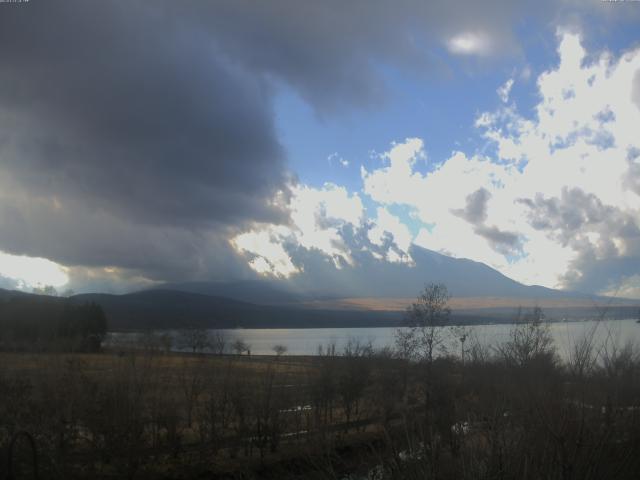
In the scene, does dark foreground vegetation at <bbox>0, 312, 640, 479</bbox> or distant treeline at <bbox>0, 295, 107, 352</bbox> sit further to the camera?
distant treeline at <bbox>0, 295, 107, 352</bbox>

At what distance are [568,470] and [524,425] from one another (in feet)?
3.62

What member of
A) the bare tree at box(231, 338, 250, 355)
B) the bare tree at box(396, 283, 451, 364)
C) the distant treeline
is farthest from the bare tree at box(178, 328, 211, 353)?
the bare tree at box(396, 283, 451, 364)

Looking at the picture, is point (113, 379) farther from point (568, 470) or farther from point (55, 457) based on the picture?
point (568, 470)

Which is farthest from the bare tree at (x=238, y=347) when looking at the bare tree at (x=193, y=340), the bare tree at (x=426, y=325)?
the bare tree at (x=426, y=325)

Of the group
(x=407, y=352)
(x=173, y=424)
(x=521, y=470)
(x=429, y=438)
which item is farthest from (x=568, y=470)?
(x=407, y=352)

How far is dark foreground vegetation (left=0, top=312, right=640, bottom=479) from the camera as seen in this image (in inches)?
339

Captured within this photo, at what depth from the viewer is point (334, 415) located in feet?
139

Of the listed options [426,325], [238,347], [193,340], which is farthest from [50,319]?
[426,325]

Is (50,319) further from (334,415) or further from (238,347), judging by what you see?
(334,415)

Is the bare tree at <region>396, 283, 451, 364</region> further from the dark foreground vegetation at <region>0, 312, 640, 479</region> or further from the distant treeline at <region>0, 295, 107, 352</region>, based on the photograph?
the distant treeline at <region>0, 295, 107, 352</region>

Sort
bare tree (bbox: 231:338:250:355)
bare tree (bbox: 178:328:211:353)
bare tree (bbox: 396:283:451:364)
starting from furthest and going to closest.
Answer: bare tree (bbox: 231:338:250:355)
bare tree (bbox: 178:328:211:353)
bare tree (bbox: 396:283:451:364)

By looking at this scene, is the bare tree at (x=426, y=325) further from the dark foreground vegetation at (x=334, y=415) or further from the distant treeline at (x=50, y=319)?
the distant treeline at (x=50, y=319)

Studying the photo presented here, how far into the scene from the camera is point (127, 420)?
73.2 ft

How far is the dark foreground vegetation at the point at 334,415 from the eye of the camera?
8617mm
